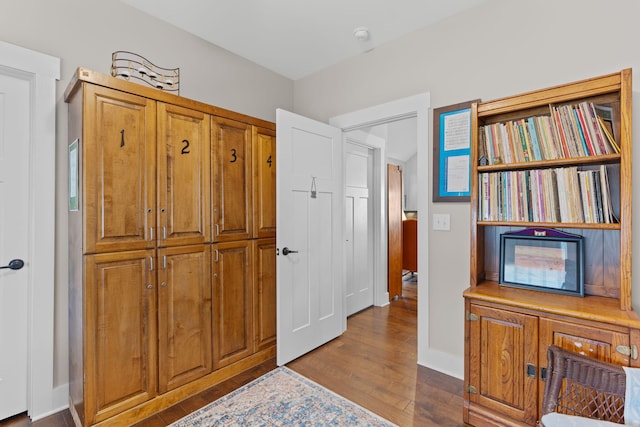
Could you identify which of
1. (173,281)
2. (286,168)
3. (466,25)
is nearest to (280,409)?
(173,281)

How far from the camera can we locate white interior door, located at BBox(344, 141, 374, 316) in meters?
3.57

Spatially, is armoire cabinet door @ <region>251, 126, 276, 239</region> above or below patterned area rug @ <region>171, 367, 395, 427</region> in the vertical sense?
above

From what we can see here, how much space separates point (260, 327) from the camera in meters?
2.50

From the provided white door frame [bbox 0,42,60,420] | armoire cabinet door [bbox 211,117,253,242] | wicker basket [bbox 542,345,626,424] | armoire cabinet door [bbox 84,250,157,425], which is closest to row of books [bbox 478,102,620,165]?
wicker basket [bbox 542,345,626,424]

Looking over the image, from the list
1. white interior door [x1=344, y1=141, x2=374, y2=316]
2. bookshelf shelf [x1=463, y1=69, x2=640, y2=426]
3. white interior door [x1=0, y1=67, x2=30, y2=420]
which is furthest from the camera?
white interior door [x1=344, y1=141, x2=374, y2=316]

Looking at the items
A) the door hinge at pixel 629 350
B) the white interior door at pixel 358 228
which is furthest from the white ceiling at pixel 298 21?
the door hinge at pixel 629 350

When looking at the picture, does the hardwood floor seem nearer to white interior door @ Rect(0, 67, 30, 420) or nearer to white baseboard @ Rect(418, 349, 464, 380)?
white baseboard @ Rect(418, 349, 464, 380)

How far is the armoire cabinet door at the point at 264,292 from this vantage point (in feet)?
8.10

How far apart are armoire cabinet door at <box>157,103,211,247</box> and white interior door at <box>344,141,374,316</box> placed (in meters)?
1.76

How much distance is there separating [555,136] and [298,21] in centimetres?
189

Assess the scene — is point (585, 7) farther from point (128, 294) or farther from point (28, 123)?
point (28, 123)

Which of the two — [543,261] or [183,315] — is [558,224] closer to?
[543,261]

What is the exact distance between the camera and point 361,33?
245 centimetres

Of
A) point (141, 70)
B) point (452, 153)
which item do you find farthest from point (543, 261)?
point (141, 70)
